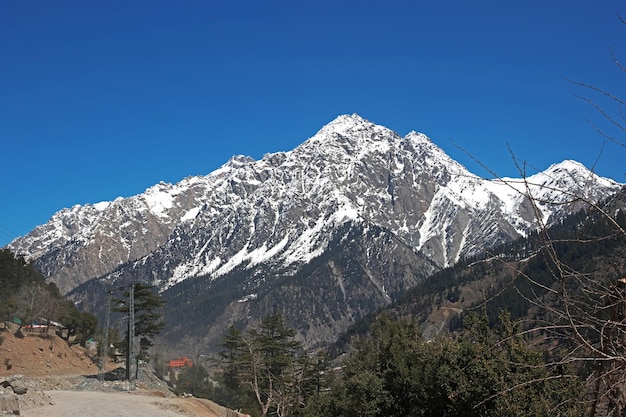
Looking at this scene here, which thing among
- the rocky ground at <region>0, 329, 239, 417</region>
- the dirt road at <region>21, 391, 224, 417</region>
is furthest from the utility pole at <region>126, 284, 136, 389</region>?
the dirt road at <region>21, 391, 224, 417</region>

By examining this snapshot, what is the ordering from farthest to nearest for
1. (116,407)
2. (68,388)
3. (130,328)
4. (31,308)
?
1. (31,308)
2. (130,328)
3. (68,388)
4. (116,407)

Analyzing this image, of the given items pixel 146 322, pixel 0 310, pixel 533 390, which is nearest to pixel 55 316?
pixel 0 310

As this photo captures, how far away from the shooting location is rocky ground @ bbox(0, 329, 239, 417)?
3078 centimetres

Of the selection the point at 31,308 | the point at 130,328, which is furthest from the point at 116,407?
the point at 31,308

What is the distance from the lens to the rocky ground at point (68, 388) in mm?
30781

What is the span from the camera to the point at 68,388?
45.2 meters

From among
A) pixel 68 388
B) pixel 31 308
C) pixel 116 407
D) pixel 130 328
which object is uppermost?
pixel 31 308

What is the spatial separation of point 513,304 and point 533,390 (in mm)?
169280

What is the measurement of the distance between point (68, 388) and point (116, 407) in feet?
43.9

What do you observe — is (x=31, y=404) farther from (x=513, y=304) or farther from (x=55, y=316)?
(x=513, y=304)

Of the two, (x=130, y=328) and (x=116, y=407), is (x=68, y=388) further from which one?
(x=116, y=407)

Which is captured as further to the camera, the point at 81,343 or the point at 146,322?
the point at 81,343

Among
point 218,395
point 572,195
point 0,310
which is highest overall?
point 0,310

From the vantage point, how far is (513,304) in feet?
590
